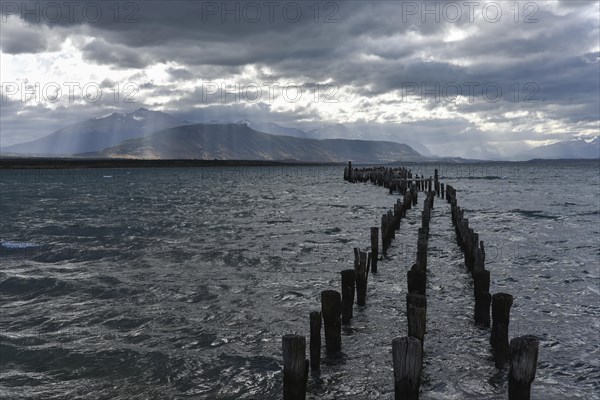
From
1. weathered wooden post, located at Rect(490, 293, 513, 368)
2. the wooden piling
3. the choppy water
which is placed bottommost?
the choppy water

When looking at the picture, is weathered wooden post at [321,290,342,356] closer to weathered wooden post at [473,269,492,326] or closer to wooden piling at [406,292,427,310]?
wooden piling at [406,292,427,310]

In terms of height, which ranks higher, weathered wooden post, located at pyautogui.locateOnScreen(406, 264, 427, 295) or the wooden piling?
the wooden piling

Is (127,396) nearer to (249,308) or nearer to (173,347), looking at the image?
(173,347)

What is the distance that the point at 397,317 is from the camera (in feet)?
41.4

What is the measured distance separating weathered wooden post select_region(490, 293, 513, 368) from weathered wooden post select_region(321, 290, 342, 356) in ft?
9.81

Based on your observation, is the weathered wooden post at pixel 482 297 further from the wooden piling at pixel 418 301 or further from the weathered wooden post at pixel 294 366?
the weathered wooden post at pixel 294 366

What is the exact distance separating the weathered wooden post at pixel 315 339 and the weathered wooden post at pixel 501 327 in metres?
3.41

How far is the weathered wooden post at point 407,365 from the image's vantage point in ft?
21.0

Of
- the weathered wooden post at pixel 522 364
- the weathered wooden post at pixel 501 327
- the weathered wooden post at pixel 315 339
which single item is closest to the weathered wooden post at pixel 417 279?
the weathered wooden post at pixel 501 327

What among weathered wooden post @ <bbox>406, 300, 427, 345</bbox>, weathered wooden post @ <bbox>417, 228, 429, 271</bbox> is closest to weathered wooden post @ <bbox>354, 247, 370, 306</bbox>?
weathered wooden post @ <bbox>417, 228, 429, 271</bbox>

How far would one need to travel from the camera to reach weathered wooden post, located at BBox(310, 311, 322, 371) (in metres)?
9.18

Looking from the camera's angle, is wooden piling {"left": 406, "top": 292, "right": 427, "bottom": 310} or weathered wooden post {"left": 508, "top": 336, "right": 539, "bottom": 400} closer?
weathered wooden post {"left": 508, "top": 336, "right": 539, "bottom": 400}

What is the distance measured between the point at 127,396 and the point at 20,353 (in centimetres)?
332

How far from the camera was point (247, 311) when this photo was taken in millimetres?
13305
